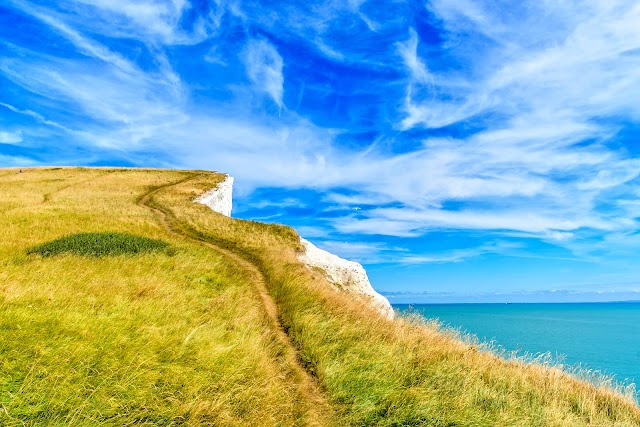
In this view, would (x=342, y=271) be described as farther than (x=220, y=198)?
No

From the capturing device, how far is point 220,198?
59438mm

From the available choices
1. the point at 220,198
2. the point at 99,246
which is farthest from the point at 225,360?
the point at 220,198

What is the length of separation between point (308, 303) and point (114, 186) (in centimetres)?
5275

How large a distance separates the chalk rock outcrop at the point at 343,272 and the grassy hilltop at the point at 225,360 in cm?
1224

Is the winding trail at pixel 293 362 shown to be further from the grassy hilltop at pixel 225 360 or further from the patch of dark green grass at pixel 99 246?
the patch of dark green grass at pixel 99 246

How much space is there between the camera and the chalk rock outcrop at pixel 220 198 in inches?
2116

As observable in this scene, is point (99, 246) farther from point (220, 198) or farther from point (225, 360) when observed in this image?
point (220, 198)

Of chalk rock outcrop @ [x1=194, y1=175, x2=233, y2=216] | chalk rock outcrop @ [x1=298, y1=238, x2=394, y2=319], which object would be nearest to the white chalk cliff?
chalk rock outcrop @ [x1=298, y1=238, x2=394, y2=319]

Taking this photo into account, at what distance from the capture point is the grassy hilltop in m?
6.04

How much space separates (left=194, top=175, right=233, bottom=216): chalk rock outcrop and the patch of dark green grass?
29193mm

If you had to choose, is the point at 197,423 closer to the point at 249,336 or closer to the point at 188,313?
the point at 249,336

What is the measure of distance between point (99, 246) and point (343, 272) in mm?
18144

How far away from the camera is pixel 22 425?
4.95 meters

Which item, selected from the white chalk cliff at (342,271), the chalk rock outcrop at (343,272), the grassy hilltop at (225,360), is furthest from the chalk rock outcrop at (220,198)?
the grassy hilltop at (225,360)
